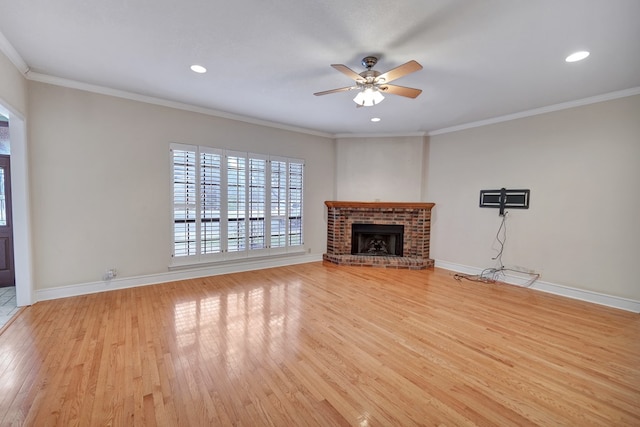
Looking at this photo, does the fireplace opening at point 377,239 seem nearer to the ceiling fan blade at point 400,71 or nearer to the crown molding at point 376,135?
the crown molding at point 376,135

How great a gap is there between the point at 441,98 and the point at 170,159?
4.10 m

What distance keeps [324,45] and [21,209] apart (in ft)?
12.6

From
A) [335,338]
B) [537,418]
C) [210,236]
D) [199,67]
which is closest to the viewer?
[537,418]

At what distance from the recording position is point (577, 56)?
259 cm

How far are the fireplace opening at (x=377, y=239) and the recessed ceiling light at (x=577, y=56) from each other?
3.68 m

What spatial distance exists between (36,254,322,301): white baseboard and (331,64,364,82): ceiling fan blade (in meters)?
3.62

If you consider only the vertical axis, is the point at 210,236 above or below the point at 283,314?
above

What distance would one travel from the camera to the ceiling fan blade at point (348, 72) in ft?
7.75

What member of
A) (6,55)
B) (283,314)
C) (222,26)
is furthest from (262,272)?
(6,55)

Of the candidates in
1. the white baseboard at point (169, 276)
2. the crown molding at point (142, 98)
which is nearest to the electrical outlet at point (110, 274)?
the white baseboard at point (169, 276)

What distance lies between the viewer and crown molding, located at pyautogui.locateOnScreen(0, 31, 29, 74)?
8.36 ft

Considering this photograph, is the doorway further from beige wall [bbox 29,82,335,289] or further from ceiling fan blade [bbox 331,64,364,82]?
ceiling fan blade [bbox 331,64,364,82]

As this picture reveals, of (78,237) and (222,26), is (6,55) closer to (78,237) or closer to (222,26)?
(78,237)

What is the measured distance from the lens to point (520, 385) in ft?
6.47
